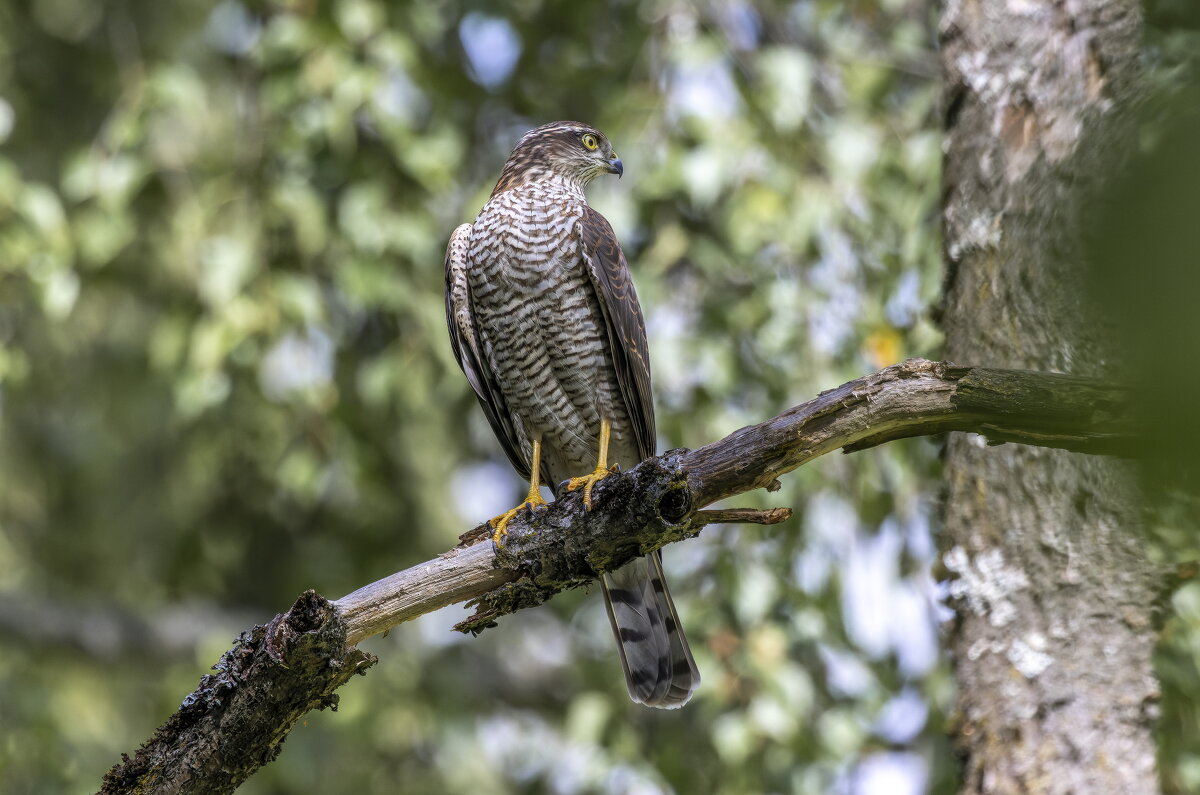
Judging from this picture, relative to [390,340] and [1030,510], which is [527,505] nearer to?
[1030,510]

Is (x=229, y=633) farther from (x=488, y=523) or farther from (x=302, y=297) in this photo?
(x=488, y=523)

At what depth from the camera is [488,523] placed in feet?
10.3

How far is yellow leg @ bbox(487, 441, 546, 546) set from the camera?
2.85m

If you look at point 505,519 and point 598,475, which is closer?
point 505,519

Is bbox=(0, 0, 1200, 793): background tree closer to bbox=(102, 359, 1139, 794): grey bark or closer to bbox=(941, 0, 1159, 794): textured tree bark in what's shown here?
bbox=(941, 0, 1159, 794): textured tree bark

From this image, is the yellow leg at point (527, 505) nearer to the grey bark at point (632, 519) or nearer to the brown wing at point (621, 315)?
the grey bark at point (632, 519)

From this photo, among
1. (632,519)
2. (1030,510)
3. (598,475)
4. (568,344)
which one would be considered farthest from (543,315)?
(1030,510)

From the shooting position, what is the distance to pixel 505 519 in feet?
10.1

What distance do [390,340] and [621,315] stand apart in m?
1.76

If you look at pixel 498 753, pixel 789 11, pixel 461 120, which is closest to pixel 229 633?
pixel 498 753

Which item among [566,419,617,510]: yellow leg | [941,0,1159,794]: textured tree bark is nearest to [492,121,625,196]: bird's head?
[566,419,617,510]: yellow leg

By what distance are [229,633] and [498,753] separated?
5.66ft


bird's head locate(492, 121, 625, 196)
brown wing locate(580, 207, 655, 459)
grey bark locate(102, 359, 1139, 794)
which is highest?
bird's head locate(492, 121, 625, 196)

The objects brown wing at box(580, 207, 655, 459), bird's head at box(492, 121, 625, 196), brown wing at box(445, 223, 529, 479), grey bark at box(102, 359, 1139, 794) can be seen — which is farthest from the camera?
bird's head at box(492, 121, 625, 196)
